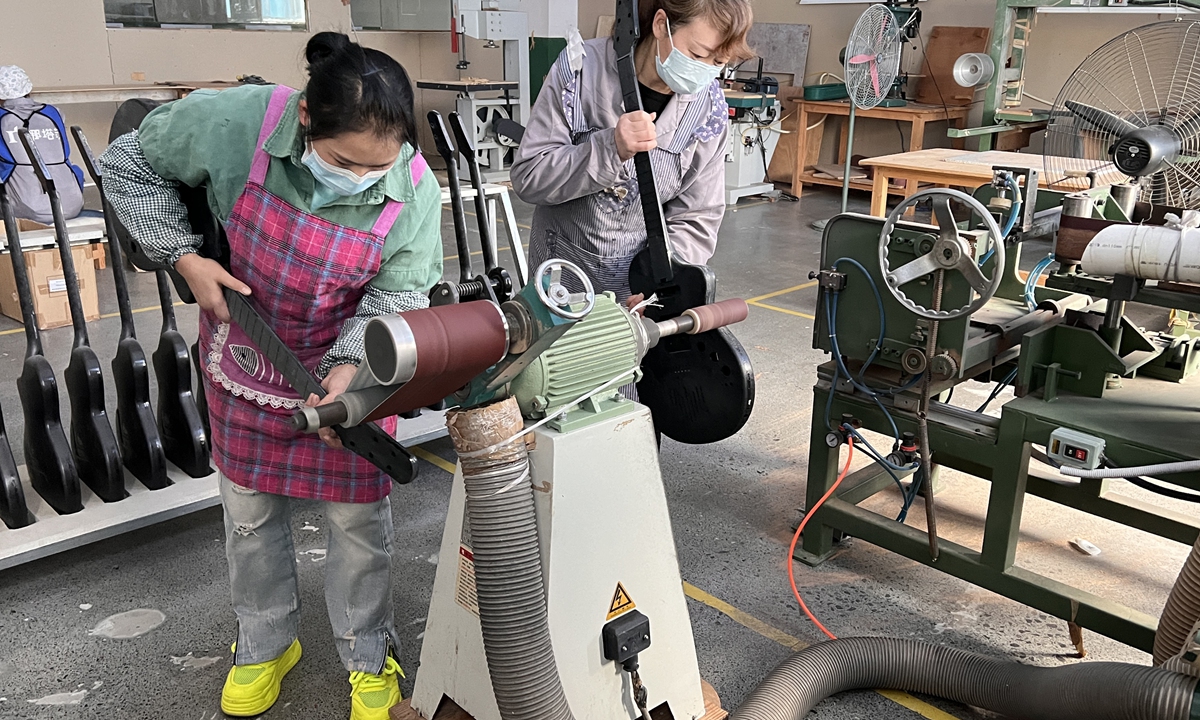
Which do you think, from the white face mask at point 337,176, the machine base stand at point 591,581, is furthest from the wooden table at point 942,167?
the white face mask at point 337,176

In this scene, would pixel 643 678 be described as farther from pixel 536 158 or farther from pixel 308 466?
pixel 536 158

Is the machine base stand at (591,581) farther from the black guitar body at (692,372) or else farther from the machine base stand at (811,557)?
the machine base stand at (811,557)

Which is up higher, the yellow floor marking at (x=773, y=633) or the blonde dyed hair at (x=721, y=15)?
the blonde dyed hair at (x=721, y=15)

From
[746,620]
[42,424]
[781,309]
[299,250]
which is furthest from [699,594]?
[781,309]

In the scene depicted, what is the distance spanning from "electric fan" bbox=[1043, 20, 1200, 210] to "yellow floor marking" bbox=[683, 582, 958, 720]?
1152 mm

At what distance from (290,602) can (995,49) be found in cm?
560

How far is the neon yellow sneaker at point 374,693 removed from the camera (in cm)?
163

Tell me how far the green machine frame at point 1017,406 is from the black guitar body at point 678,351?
1.50 ft

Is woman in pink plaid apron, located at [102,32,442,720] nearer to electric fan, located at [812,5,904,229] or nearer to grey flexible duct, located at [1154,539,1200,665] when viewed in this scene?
grey flexible duct, located at [1154,539,1200,665]

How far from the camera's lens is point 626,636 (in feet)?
4.24

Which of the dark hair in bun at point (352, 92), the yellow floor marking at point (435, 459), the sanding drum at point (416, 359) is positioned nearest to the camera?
the sanding drum at point (416, 359)

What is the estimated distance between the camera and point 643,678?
1.37 m

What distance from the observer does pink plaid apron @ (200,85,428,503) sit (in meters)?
1.39

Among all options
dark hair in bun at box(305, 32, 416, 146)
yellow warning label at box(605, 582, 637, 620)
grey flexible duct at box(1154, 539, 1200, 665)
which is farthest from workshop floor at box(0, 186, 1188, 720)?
dark hair in bun at box(305, 32, 416, 146)
